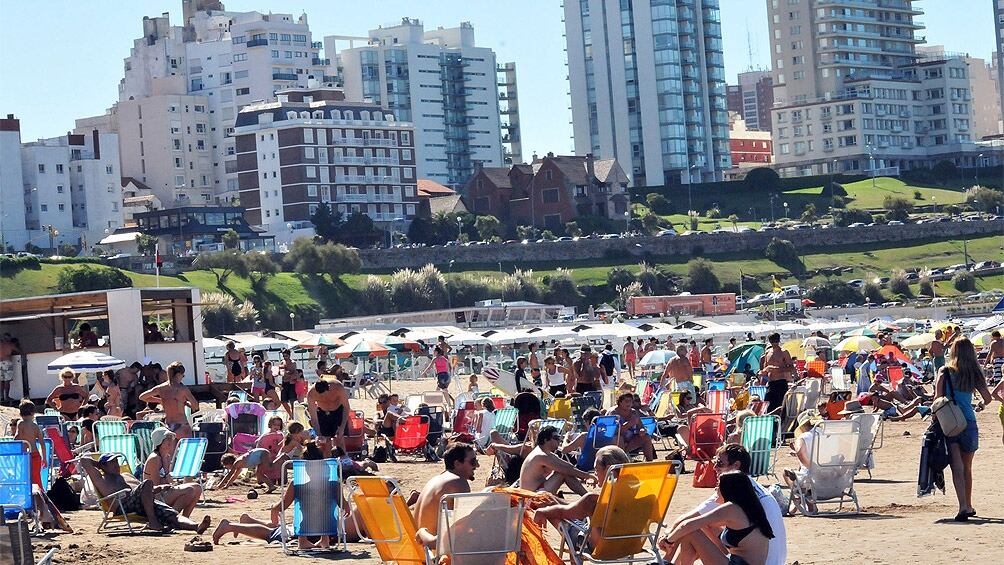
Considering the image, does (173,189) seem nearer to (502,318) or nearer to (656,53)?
(656,53)

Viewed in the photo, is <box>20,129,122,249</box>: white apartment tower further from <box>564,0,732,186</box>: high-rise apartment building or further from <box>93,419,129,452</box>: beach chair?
<box>93,419,129,452</box>: beach chair

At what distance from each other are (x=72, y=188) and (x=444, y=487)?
318ft

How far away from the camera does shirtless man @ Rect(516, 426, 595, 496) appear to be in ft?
30.7

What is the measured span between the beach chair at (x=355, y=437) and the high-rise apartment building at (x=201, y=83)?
3746 inches

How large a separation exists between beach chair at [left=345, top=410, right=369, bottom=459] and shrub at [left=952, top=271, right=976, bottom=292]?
223ft

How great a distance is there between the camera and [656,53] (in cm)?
11994

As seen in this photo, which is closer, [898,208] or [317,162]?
[898,208]

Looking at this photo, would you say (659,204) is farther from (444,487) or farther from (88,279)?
(444,487)

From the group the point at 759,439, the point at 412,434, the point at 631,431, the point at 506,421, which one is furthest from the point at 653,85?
the point at 759,439

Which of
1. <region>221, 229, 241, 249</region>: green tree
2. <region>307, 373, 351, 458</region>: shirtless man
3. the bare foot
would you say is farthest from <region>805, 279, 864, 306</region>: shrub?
the bare foot

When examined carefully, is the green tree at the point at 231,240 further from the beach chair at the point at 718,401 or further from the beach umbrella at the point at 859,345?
the beach chair at the point at 718,401

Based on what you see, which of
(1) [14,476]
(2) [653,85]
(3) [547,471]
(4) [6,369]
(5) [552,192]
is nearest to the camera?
(3) [547,471]

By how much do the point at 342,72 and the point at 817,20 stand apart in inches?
1529

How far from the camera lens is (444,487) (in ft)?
26.8
